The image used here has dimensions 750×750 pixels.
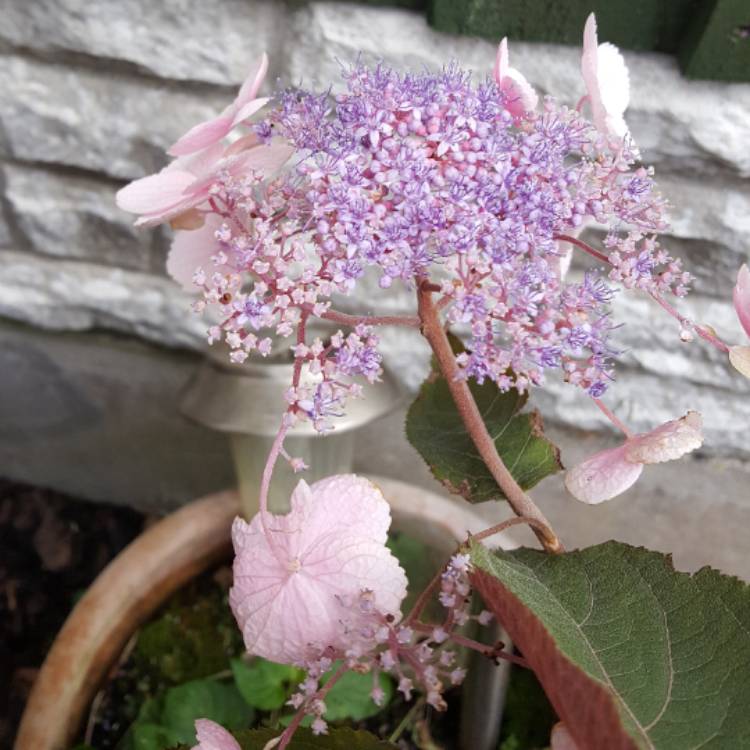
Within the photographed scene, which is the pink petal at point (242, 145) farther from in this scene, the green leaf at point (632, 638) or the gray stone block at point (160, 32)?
the gray stone block at point (160, 32)

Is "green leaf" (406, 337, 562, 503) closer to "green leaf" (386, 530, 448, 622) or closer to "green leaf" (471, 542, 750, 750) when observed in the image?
"green leaf" (471, 542, 750, 750)

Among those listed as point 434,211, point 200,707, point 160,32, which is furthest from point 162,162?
point 434,211

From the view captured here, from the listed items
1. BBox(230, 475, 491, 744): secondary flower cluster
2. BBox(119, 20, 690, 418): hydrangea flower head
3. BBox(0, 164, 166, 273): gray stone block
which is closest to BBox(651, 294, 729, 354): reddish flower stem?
BBox(119, 20, 690, 418): hydrangea flower head

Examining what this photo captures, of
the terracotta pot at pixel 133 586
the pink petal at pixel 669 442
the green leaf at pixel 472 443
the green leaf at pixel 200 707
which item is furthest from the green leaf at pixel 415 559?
the pink petal at pixel 669 442

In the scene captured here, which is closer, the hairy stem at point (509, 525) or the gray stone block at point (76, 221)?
the hairy stem at point (509, 525)

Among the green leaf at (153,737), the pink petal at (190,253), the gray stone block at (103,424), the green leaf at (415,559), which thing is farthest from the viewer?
the gray stone block at (103,424)

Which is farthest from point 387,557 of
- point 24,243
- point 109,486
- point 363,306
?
point 109,486
